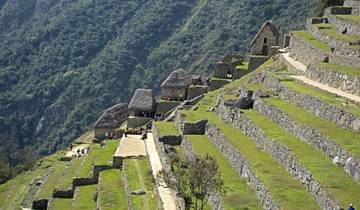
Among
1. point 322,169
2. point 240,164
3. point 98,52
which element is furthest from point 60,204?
point 98,52

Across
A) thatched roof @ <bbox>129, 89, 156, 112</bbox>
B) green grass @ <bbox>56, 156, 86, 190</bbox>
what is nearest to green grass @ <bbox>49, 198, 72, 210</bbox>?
green grass @ <bbox>56, 156, 86, 190</bbox>

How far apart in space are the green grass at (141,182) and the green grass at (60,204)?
3.28 m

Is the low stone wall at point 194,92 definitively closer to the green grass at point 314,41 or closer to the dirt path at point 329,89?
the green grass at point 314,41

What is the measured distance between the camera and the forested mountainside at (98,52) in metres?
80.6

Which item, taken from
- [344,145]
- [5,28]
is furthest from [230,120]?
[5,28]

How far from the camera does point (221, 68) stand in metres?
41.9

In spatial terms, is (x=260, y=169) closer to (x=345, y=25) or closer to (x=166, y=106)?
(x=345, y=25)

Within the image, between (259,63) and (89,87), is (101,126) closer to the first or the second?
(259,63)

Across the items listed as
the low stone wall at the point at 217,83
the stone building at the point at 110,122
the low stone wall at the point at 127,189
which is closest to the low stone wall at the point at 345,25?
the low stone wall at the point at 217,83

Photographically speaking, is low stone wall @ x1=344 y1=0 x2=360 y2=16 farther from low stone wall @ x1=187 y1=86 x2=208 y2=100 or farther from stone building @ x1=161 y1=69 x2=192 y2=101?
stone building @ x1=161 y1=69 x2=192 y2=101

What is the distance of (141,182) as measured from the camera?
971 inches

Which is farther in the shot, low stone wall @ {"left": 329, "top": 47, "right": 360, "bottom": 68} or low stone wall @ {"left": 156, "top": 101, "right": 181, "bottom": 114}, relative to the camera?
low stone wall @ {"left": 156, "top": 101, "right": 181, "bottom": 114}

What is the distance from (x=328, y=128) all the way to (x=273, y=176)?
232 centimetres

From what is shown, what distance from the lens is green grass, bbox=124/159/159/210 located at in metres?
22.4
